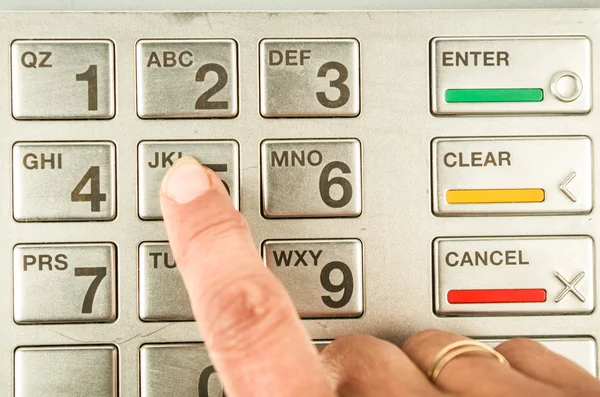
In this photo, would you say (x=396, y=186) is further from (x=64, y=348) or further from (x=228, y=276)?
(x=64, y=348)

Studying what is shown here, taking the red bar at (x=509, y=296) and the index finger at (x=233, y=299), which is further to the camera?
the red bar at (x=509, y=296)

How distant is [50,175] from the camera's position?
0.53 metres

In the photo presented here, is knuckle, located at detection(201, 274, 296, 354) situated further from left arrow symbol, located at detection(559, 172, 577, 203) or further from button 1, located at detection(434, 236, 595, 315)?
→ left arrow symbol, located at detection(559, 172, 577, 203)

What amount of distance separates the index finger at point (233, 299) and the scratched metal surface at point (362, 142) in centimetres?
6

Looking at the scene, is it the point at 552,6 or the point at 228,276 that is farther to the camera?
the point at 552,6

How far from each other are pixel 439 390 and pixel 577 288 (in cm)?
19

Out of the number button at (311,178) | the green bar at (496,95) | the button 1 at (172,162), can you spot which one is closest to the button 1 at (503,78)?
the green bar at (496,95)

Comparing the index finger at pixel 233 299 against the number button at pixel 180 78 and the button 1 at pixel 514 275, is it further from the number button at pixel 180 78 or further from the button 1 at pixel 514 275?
the button 1 at pixel 514 275

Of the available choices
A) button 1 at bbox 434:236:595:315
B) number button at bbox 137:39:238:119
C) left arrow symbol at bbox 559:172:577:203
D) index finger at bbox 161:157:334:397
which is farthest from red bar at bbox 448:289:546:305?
number button at bbox 137:39:238:119

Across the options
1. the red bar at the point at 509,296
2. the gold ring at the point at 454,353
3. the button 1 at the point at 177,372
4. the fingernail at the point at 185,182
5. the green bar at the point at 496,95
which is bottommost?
the button 1 at the point at 177,372

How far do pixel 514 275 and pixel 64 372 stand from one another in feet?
1.57

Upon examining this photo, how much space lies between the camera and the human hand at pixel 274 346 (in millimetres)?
423

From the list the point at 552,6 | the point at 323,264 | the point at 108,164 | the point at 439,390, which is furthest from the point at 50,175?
the point at 552,6

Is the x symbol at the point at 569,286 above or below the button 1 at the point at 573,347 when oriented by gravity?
above
